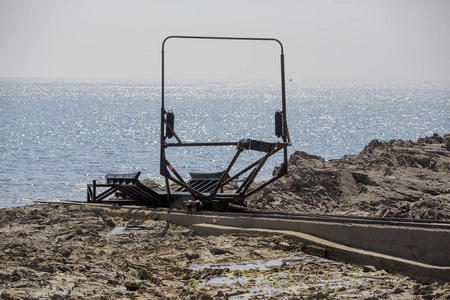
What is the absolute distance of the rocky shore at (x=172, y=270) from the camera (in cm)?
859

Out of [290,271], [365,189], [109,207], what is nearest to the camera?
[290,271]

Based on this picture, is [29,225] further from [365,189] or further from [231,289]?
[365,189]

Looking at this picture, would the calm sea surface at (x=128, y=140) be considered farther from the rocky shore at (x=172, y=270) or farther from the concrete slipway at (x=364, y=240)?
the concrete slipway at (x=364, y=240)

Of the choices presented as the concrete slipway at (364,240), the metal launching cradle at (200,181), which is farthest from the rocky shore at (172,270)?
the metal launching cradle at (200,181)

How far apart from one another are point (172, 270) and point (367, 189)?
8395 mm

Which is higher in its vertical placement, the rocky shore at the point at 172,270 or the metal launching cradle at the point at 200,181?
the metal launching cradle at the point at 200,181

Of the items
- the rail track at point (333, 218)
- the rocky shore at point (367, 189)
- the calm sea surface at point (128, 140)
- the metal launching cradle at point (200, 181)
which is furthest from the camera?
the calm sea surface at point (128, 140)

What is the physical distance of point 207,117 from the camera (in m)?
95.1

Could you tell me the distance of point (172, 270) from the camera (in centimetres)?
978

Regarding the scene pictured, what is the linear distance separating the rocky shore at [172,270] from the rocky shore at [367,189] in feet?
13.3

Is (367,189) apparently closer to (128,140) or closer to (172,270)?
(172,270)

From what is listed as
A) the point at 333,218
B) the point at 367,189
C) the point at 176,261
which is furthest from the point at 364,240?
the point at 367,189

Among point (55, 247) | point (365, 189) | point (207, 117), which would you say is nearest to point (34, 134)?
point (207, 117)

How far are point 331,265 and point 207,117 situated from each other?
85420 mm
